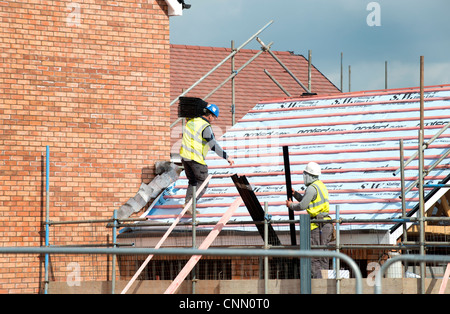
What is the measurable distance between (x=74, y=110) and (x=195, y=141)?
2.73 m

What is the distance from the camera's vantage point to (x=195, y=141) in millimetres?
14328

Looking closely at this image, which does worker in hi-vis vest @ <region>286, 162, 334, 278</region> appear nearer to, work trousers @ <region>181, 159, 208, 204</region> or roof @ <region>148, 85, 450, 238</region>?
roof @ <region>148, 85, 450, 238</region>

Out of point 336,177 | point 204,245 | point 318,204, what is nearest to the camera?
point 318,204

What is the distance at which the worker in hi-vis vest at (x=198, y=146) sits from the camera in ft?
46.6

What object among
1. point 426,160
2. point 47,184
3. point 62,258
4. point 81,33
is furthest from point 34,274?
point 426,160

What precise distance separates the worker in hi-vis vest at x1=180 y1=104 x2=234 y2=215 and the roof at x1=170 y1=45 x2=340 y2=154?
12.4m

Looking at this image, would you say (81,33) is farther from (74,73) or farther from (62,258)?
(62,258)

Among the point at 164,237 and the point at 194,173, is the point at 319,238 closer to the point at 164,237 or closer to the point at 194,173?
the point at 164,237

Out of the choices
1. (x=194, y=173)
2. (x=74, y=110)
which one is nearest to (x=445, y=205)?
(x=194, y=173)

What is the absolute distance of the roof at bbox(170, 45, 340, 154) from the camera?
28750 millimetres

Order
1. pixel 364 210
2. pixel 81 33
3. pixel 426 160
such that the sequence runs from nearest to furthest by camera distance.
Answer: pixel 364 210
pixel 426 160
pixel 81 33

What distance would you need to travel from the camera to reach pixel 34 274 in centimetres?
1504

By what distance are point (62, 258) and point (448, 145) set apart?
722 cm

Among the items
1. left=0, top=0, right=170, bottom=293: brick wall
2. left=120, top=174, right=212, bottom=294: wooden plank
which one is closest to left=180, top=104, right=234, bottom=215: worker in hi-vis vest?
left=120, top=174, right=212, bottom=294: wooden plank
